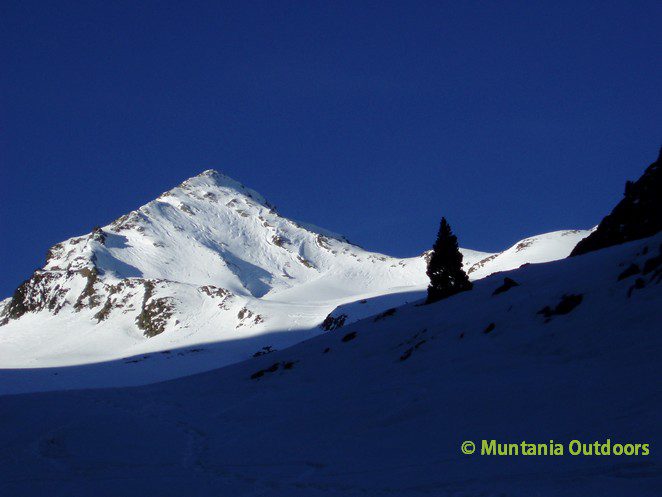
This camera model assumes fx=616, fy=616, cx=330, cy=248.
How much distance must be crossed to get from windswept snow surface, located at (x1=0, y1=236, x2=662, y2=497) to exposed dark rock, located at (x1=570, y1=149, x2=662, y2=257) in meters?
7.71

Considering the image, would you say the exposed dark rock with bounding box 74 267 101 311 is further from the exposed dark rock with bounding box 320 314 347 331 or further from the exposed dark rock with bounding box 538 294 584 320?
the exposed dark rock with bounding box 538 294 584 320

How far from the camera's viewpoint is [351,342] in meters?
29.2

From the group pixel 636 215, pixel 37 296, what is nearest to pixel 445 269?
pixel 636 215

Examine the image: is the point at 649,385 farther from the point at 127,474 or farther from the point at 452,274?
the point at 452,274

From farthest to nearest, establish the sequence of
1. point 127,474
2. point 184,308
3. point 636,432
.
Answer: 1. point 184,308
2. point 127,474
3. point 636,432

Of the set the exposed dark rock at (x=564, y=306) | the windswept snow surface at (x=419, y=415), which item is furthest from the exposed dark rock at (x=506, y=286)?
the exposed dark rock at (x=564, y=306)

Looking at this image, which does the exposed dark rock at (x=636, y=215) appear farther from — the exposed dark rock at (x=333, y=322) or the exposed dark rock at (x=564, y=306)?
the exposed dark rock at (x=333, y=322)

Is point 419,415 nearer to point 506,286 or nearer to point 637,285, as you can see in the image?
point 637,285

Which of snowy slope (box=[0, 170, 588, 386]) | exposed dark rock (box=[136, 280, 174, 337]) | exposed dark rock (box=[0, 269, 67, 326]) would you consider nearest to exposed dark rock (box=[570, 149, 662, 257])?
snowy slope (box=[0, 170, 588, 386])

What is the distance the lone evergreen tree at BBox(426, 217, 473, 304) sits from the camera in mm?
34375

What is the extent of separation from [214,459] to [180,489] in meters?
2.85

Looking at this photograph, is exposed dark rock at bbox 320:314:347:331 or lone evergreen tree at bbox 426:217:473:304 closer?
lone evergreen tree at bbox 426:217:473:304

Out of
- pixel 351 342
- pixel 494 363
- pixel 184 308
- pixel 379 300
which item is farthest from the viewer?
pixel 184 308

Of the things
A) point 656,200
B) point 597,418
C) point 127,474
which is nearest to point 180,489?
point 127,474
